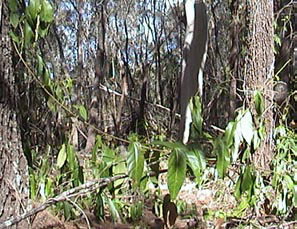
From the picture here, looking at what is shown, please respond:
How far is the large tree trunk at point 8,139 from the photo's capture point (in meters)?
1.86

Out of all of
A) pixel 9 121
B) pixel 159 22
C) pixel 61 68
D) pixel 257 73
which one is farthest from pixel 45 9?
pixel 159 22

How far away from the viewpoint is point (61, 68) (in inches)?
377

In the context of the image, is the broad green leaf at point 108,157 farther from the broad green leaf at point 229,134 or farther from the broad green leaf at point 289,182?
the broad green leaf at point 289,182

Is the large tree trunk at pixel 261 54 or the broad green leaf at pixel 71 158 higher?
the large tree trunk at pixel 261 54

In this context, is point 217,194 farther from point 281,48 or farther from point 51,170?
point 281,48

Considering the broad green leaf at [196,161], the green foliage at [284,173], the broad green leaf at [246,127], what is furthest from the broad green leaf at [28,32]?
the green foliage at [284,173]

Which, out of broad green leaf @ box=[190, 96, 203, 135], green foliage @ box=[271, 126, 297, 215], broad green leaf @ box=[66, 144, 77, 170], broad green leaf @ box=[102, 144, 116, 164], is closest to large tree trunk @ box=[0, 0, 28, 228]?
broad green leaf @ box=[66, 144, 77, 170]

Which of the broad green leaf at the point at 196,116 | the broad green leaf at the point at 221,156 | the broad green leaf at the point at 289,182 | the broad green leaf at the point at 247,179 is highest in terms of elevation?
the broad green leaf at the point at 196,116

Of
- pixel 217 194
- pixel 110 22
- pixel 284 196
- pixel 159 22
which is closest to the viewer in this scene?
pixel 284 196

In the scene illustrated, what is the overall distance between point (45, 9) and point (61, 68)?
8.16 metres

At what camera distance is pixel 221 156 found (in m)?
1.54

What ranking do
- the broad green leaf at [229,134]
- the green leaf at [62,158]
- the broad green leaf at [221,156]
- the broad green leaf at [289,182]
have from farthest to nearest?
the broad green leaf at [289,182] < the green leaf at [62,158] < the broad green leaf at [229,134] < the broad green leaf at [221,156]

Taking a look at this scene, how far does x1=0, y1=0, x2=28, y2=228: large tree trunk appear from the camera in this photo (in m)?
1.86

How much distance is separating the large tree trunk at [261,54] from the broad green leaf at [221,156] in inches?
61.7
